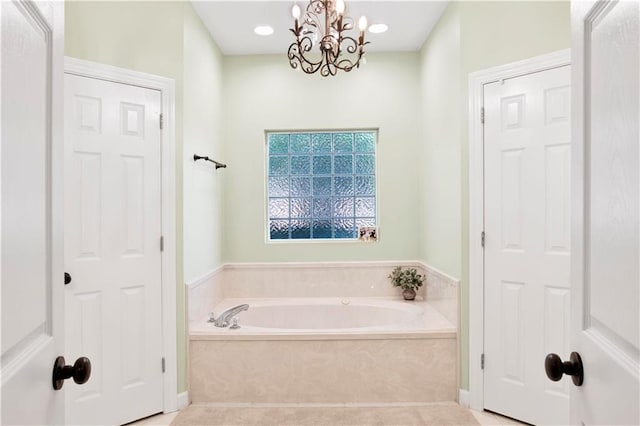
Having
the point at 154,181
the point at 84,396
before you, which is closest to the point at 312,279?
the point at 154,181

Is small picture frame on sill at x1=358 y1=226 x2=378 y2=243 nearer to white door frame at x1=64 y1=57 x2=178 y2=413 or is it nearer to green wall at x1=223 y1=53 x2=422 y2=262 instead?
green wall at x1=223 y1=53 x2=422 y2=262

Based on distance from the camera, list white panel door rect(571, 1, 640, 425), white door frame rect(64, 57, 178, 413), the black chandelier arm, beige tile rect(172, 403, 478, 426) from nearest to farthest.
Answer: white panel door rect(571, 1, 640, 425)
the black chandelier arm
beige tile rect(172, 403, 478, 426)
white door frame rect(64, 57, 178, 413)

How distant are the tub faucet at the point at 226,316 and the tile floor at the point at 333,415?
0.53 m

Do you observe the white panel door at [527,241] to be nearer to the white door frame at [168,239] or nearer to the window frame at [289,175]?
the window frame at [289,175]

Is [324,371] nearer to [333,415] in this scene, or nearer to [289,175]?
[333,415]

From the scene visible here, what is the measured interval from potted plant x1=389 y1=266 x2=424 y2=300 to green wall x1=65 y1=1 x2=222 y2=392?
1586mm

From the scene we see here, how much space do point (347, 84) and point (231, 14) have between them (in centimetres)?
117

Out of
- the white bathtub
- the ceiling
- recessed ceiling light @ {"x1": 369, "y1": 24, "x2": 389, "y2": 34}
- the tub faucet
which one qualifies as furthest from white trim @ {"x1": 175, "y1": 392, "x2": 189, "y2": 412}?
recessed ceiling light @ {"x1": 369, "y1": 24, "x2": 389, "y2": 34}

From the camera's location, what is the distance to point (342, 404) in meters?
2.71

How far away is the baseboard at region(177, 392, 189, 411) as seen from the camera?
8.75 ft

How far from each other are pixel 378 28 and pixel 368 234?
5.68ft

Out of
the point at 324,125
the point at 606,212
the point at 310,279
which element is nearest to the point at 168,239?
the point at 310,279

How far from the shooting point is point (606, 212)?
0.73 m

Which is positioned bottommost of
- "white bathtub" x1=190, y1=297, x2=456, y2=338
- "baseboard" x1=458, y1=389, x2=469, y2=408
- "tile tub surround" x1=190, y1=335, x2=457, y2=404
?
"baseboard" x1=458, y1=389, x2=469, y2=408
